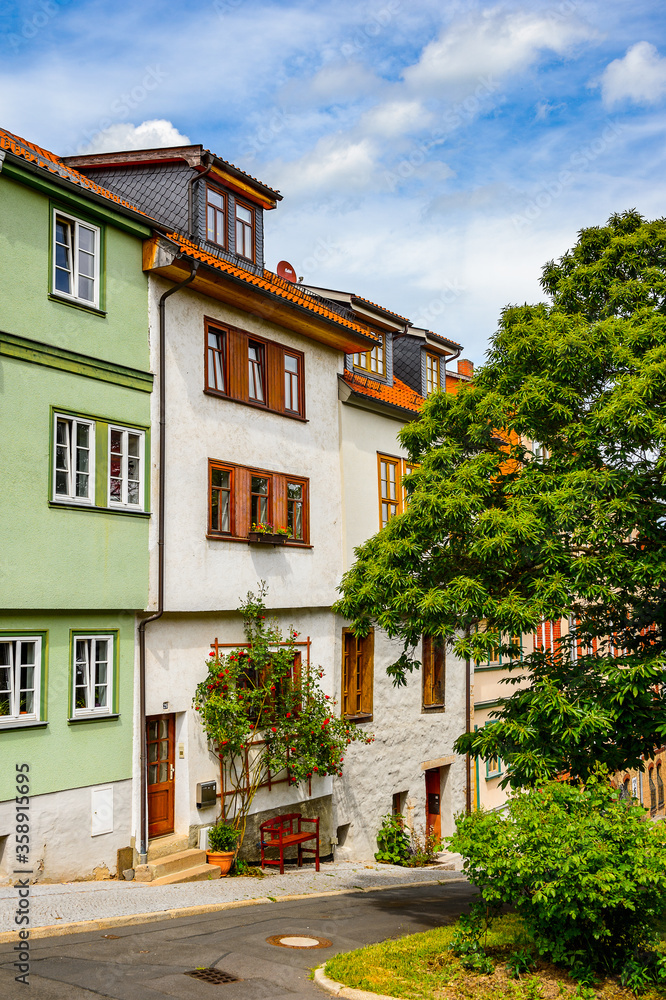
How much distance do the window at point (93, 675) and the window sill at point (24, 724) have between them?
27.2 inches

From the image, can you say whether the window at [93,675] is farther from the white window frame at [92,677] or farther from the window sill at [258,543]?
the window sill at [258,543]

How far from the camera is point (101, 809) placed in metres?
14.4

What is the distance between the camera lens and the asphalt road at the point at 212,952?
28.6 ft

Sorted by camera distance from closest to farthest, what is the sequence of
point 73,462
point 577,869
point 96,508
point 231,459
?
point 577,869
point 73,462
point 96,508
point 231,459

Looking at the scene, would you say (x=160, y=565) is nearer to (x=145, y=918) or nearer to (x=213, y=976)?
(x=145, y=918)

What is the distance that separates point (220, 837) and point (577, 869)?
933cm

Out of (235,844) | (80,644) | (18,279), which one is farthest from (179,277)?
(235,844)

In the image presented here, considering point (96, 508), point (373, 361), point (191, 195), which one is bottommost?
point (96, 508)

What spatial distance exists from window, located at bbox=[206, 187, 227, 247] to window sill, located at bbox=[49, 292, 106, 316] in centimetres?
420

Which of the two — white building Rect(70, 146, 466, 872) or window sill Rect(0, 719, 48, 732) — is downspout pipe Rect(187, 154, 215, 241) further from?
window sill Rect(0, 719, 48, 732)

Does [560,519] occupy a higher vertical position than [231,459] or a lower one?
lower

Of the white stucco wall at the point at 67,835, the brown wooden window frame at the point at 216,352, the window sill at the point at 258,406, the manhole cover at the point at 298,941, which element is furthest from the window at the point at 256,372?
the manhole cover at the point at 298,941

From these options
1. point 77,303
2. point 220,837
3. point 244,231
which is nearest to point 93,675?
point 220,837

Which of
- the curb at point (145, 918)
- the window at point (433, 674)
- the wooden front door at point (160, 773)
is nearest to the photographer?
the curb at point (145, 918)
